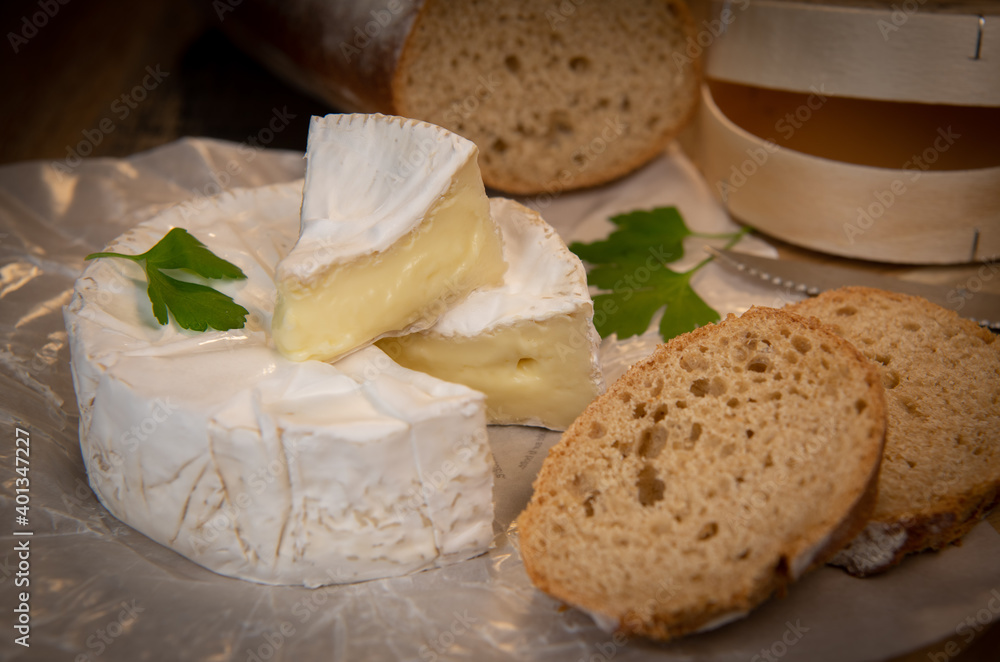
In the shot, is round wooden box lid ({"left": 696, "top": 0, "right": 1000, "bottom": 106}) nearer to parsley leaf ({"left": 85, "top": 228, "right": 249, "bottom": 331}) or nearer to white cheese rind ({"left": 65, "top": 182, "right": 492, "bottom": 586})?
white cheese rind ({"left": 65, "top": 182, "right": 492, "bottom": 586})

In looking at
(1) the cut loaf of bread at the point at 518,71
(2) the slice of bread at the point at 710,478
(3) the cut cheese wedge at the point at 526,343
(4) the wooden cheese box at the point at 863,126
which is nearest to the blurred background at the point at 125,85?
(1) the cut loaf of bread at the point at 518,71

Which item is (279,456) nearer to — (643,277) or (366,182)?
(366,182)

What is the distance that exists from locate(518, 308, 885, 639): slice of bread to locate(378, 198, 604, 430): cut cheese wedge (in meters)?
0.24

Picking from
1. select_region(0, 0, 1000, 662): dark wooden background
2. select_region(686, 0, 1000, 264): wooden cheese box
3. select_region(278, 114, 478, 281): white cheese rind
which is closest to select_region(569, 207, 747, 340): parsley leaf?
select_region(686, 0, 1000, 264): wooden cheese box

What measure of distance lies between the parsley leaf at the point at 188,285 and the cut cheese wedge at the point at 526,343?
0.47m

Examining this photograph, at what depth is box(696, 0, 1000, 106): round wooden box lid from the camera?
104 inches

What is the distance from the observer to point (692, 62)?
3508 millimetres

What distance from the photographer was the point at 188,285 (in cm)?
222

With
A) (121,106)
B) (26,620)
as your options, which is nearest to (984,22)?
(26,620)

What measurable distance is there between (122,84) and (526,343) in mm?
3454

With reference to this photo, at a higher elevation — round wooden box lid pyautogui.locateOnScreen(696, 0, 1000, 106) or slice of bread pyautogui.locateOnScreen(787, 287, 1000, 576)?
round wooden box lid pyautogui.locateOnScreen(696, 0, 1000, 106)

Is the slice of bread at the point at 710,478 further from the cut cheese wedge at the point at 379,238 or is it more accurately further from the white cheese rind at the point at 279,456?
the cut cheese wedge at the point at 379,238

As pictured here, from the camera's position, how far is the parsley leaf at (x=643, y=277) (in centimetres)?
276

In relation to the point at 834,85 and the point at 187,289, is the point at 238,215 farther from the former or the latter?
the point at 834,85
